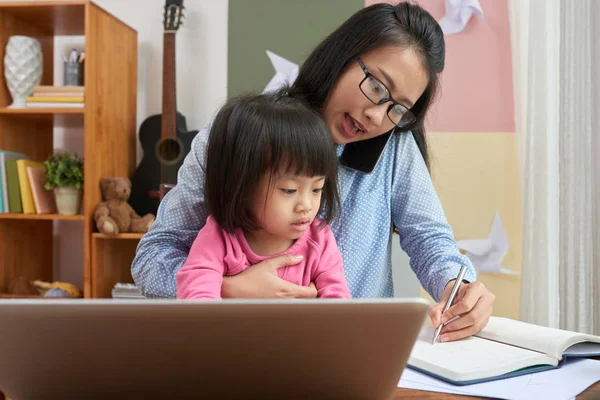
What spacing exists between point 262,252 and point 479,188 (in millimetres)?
1775

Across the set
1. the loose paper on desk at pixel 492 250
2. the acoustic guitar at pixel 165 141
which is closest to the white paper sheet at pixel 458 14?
the loose paper on desk at pixel 492 250

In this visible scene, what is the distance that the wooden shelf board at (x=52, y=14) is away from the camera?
9.08 ft

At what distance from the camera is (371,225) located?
62.4 inches

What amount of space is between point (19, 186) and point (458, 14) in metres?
2.07

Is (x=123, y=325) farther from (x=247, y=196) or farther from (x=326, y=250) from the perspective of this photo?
(x=326, y=250)

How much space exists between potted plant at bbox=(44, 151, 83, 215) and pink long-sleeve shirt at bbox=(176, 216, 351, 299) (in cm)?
176

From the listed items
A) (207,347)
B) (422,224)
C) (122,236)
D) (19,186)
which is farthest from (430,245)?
(19,186)

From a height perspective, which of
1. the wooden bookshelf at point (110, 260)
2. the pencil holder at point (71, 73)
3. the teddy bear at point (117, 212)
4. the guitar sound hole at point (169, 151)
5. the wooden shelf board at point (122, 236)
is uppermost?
the pencil holder at point (71, 73)

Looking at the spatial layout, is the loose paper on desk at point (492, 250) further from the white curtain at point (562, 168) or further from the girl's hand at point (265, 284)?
the girl's hand at point (265, 284)

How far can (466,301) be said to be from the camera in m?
1.13

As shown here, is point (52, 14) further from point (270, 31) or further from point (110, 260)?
point (110, 260)

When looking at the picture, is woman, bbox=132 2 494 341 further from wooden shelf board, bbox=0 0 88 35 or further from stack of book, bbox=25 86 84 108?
wooden shelf board, bbox=0 0 88 35

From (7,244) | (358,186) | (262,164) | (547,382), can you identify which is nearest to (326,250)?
(262,164)

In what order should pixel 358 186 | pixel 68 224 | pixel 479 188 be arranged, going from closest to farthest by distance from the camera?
pixel 358 186
pixel 479 188
pixel 68 224
